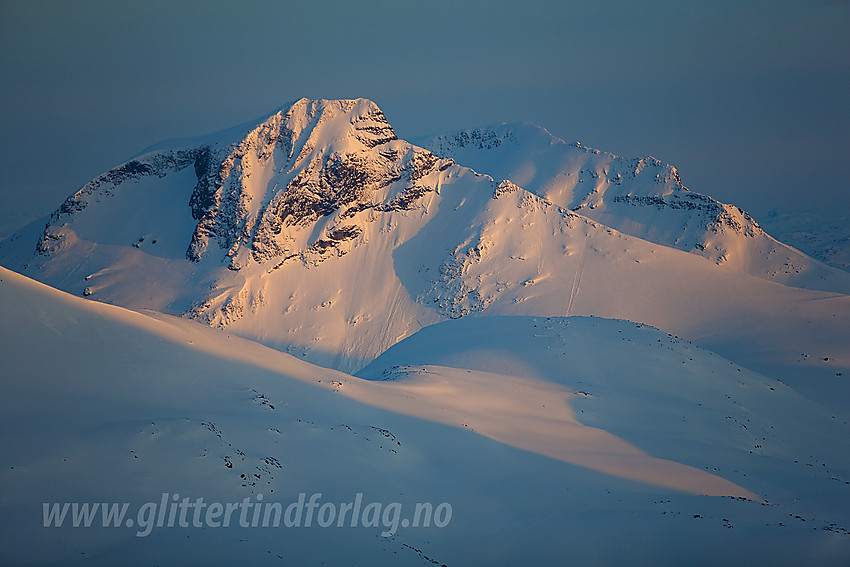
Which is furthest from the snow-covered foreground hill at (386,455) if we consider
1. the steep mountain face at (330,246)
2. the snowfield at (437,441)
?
the steep mountain face at (330,246)

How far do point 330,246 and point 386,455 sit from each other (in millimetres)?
126914

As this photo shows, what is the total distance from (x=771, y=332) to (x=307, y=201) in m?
97.7

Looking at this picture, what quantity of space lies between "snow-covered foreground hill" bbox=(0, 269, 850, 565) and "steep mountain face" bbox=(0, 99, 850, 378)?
87689 millimetres

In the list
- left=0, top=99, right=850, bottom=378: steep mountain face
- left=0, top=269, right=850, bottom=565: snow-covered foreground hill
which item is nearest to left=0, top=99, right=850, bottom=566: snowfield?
left=0, top=269, right=850, bottom=565: snow-covered foreground hill

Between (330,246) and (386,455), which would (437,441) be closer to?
(386,455)

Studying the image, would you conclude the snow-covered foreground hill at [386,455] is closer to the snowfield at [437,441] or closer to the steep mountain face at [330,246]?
the snowfield at [437,441]

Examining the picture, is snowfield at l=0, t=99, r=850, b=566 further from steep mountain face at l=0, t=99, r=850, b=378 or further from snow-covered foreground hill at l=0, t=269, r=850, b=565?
steep mountain face at l=0, t=99, r=850, b=378

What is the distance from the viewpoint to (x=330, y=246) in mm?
153750

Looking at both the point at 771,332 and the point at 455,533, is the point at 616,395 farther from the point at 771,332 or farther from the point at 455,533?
the point at 771,332

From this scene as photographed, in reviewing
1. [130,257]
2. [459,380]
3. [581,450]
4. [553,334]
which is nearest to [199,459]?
[581,450]

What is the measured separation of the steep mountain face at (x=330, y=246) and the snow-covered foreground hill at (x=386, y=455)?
3452 inches

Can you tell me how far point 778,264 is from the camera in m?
188

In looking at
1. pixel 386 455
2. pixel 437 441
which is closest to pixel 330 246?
pixel 437 441

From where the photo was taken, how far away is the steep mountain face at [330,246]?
136m
